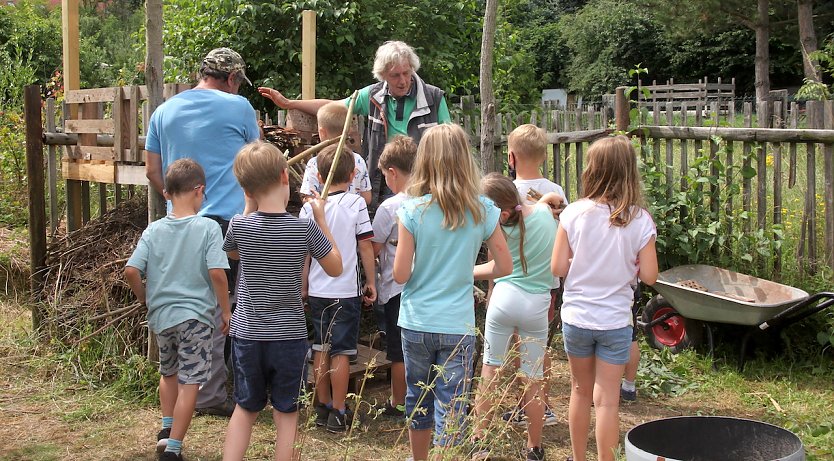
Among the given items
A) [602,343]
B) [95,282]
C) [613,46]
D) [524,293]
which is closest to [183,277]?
[524,293]

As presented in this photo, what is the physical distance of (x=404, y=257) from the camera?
332 centimetres

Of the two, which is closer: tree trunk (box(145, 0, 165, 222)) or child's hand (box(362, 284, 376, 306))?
child's hand (box(362, 284, 376, 306))

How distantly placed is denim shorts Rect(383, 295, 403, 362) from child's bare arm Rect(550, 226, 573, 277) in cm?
123

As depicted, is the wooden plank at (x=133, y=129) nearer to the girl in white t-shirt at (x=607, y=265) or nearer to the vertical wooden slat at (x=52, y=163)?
the vertical wooden slat at (x=52, y=163)

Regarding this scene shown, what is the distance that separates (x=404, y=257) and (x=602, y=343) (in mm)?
923

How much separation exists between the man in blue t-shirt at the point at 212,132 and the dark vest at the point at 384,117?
0.81 metres

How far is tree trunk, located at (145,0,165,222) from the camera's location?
4.53m

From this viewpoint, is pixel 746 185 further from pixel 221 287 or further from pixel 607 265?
pixel 221 287

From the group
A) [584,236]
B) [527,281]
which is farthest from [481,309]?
[584,236]

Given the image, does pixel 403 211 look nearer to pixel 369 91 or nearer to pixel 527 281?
pixel 527 281

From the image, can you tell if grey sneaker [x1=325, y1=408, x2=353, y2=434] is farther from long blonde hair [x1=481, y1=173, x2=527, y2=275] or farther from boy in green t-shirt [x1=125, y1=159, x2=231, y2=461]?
long blonde hair [x1=481, y1=173, x2=527, y2=275]

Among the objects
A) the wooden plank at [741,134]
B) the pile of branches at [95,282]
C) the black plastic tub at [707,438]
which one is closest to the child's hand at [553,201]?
the black plastic tub at [707,438]

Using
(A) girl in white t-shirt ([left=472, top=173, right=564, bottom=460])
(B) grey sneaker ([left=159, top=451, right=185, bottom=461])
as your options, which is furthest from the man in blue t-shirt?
(A) girl in white t-shirt ([left=472, top=173, right=564, bottom=460])

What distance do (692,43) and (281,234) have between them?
39.0 m
